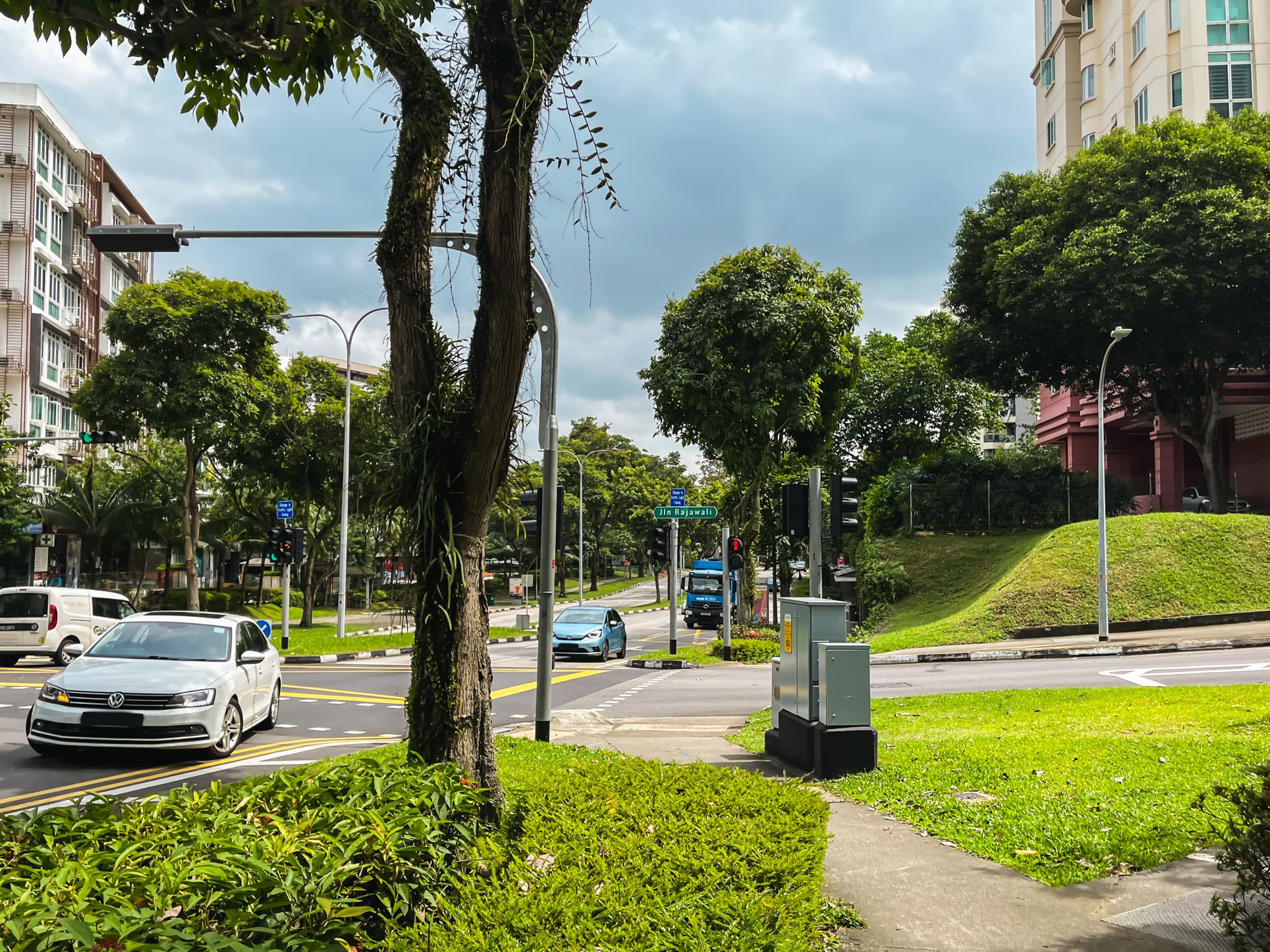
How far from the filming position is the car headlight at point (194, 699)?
9.94m

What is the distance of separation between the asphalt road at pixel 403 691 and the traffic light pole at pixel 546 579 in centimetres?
240

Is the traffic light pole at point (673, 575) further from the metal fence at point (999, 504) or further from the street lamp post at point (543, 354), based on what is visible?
the street lamp post at point (543, 354)

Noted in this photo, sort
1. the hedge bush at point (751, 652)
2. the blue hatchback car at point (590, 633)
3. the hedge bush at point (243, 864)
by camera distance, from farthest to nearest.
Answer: the blue hatchback car at point (590, 633) → the hedge bush at point (751, 652) → the hedge bush at point (243, 864)

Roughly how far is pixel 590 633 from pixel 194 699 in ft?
56.4

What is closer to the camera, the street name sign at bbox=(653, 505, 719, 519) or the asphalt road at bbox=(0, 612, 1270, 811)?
the asphalt road at bbox=(0, 612, 1270, 811)

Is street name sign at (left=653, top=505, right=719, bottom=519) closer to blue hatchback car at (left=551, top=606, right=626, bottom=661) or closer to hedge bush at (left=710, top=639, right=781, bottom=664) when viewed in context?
hedge bush at (left=710, top=639, right=781, bottom=664)

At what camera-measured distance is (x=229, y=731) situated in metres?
10.8

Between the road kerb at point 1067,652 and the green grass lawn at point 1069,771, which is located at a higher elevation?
the green grass lawn at point 1069,771

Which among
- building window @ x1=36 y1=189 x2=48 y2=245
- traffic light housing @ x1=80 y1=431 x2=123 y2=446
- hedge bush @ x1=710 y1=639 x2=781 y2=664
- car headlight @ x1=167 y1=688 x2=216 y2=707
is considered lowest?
hedge bush @ x1=710 y1=639 x2=781 y2=664

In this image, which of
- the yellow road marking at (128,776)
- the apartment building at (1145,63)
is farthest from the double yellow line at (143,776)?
the apartment building at (1145,63)

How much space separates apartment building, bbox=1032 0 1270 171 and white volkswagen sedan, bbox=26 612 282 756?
37.7 meters

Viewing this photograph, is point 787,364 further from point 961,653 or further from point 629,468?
point 629,468

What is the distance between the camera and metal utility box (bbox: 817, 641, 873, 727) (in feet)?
29.5

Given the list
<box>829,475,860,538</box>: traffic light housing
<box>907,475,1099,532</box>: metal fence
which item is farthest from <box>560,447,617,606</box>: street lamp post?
<box>829,475,860,538</box>: traffic light housing
